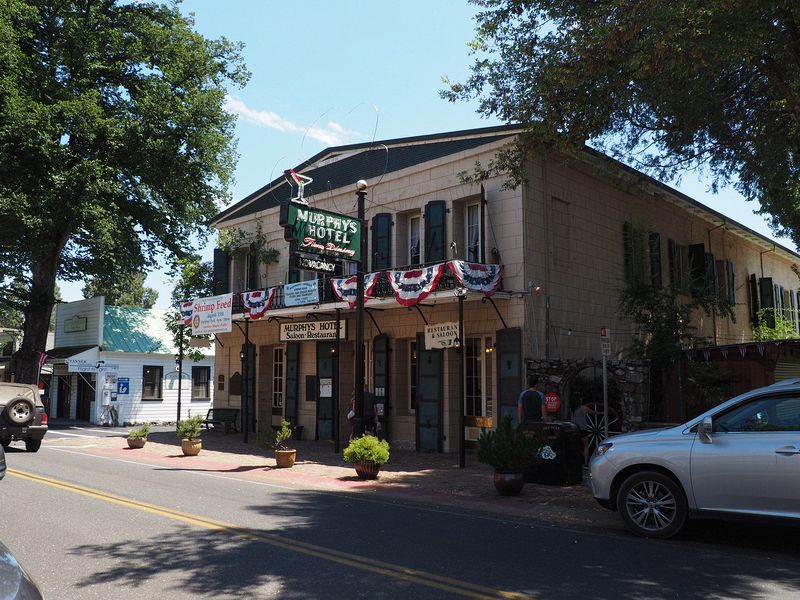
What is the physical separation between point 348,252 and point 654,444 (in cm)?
856

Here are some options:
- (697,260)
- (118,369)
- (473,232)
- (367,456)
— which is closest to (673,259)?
(697,260)

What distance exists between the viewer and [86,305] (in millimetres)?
31172

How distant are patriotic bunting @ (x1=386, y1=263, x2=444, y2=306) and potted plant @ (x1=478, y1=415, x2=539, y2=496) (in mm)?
5124

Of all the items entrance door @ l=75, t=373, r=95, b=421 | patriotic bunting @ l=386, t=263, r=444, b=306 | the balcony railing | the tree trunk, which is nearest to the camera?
patriotic bunting @ l=386, t=263, r=444, b=306

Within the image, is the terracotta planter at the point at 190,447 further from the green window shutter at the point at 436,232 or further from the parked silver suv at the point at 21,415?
the green window shutter at the point at 436,232

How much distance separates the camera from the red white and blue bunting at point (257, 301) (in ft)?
63.7

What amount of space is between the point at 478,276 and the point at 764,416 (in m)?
8.37

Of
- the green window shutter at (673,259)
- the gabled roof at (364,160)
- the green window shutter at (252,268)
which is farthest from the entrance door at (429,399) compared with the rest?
the green window shutter at (673,259)

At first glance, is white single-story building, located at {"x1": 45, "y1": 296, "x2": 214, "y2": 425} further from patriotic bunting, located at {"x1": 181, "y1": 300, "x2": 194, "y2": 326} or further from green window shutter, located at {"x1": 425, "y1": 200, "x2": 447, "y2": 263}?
green window shutter, located at {"x1": 425, "y1": 200, "x2": 447, "y2": 263}

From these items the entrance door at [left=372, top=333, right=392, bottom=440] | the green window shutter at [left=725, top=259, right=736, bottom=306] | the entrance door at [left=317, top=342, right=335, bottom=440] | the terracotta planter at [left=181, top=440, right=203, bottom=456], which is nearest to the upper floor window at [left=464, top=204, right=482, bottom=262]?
the entrance door at [left=372, top=333, right=392, bottom=440]

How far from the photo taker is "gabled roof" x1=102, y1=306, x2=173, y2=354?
1185 inches

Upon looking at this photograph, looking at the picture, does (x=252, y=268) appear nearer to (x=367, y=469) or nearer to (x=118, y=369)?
(x=118, y=369)

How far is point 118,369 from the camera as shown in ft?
97.7

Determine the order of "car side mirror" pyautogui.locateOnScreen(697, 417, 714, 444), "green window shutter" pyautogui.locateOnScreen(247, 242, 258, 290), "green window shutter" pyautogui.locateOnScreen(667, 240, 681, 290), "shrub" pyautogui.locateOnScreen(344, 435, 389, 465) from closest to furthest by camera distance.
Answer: "car side mirror" pyautogui.locateOnScreen(697, 417, 714, 444) < "shrub" pyautogui.locateOnScreen(344, 435, 389, 465) < "green window shutter" pyautogui.locateOnScreen(667, 240, 681, 290) < "green window shutter" pyautogui.locateOnScreen(247, 242, 258, 290)
